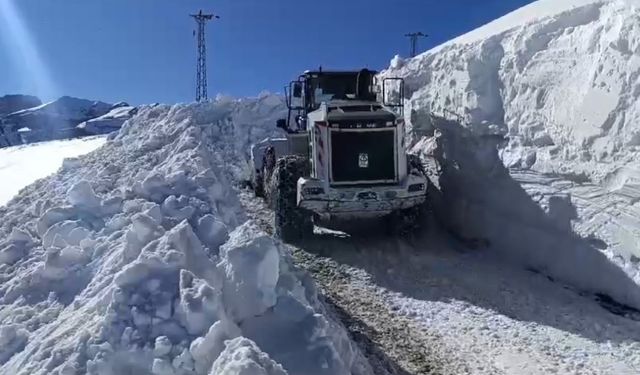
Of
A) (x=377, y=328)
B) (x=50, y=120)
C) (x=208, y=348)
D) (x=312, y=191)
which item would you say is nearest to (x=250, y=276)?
(x=208, y=348)

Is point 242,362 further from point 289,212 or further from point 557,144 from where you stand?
point 289,212

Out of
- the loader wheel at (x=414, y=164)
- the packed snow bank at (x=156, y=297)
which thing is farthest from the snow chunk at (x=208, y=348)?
the loader wheel at (x=414, y=164)

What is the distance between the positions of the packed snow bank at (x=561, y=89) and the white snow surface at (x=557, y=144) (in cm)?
2

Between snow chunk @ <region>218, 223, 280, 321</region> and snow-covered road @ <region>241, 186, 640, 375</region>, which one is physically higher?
snow chunk @ <region>218, 223, 280, 321</region>

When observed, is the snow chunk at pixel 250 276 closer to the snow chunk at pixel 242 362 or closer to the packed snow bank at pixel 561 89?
the snow chunk at pixel 242 362

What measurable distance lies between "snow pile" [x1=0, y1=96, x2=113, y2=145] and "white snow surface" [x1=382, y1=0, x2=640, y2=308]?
42.5 meters

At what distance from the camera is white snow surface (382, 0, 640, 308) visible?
707 centimetres

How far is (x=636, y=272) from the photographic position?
662 centimetres

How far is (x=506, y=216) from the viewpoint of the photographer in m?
8.95

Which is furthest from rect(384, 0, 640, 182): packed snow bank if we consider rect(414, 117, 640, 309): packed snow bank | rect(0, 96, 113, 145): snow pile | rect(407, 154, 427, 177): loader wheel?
rect(0, 96, 113, 145): snow pile

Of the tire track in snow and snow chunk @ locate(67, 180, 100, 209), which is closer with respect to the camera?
the tire track in snow

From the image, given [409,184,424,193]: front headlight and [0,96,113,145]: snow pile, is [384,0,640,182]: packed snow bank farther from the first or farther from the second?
[0,96,113,145]: snow pile

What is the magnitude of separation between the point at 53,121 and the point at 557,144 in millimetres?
56787

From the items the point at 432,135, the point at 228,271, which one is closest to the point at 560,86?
the point at 432,135
